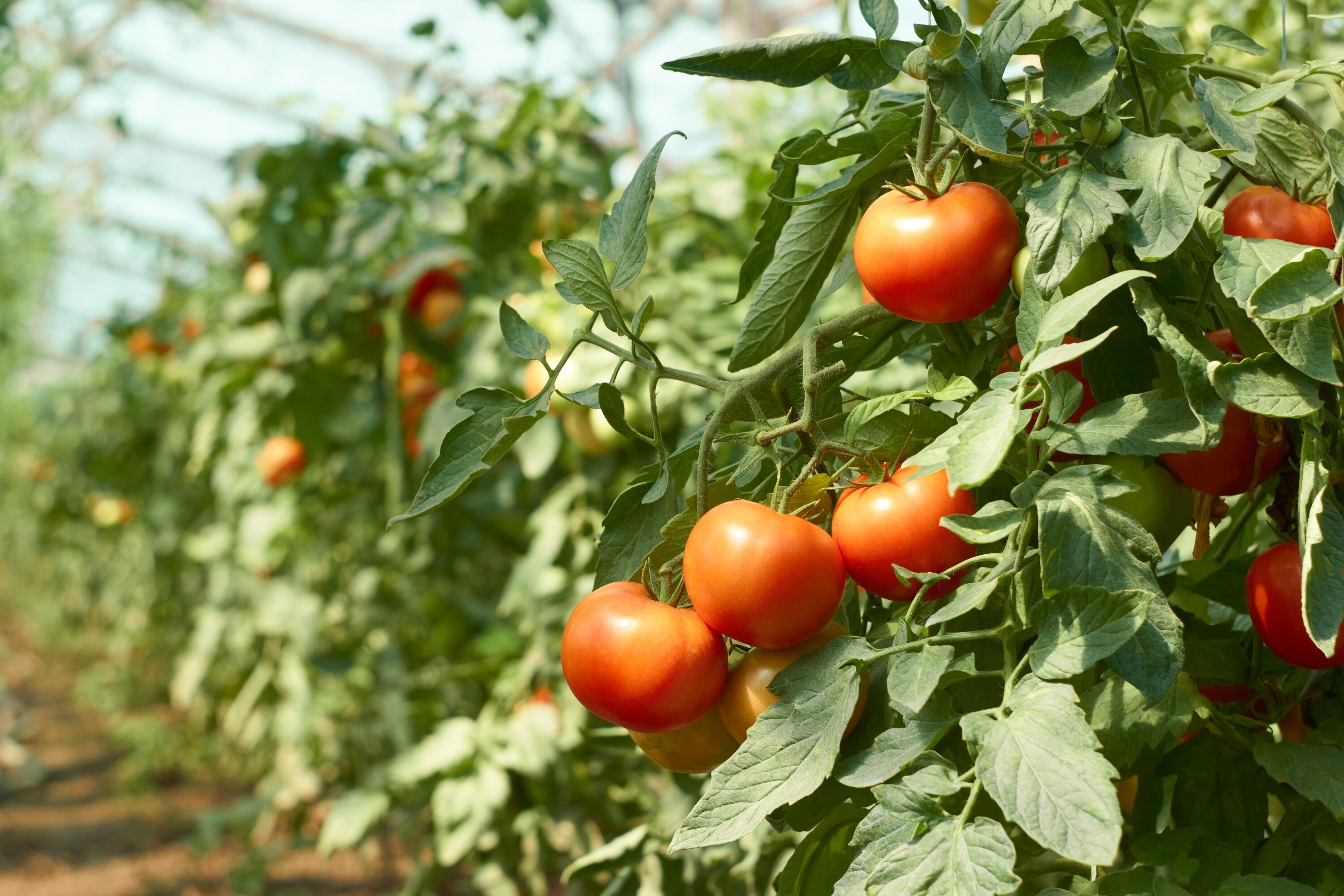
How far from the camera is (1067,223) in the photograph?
356 millimetres

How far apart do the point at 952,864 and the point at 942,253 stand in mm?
210

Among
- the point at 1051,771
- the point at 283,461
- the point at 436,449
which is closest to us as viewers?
the point at 1051,771

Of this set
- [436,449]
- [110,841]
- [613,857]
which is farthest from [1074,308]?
[110,841]

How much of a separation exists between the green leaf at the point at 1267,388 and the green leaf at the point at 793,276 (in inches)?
6.8

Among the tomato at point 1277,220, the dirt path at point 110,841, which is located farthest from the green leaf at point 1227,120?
the dirt path at point 110,841

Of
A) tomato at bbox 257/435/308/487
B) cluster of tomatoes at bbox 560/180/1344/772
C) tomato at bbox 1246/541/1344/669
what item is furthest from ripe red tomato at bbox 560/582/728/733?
tomato at bbox 257/435/308/487

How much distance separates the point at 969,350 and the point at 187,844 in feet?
9.07

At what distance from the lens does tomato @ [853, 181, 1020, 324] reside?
0.38 metres

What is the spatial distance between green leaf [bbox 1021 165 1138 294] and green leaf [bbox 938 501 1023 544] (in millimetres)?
77

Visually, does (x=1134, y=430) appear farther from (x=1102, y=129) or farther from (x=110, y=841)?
(x=110, y=841)

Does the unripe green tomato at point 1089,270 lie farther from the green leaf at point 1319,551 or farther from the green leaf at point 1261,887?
the green leaf at point 1261,887

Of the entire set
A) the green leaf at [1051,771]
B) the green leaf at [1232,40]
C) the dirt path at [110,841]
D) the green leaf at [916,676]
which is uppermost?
the green leaf at [1232,40]

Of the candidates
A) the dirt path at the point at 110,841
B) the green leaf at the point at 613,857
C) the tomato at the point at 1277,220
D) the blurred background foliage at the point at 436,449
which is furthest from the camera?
the dirt path at the point at 110,841

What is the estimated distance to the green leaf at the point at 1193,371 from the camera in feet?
1.13
